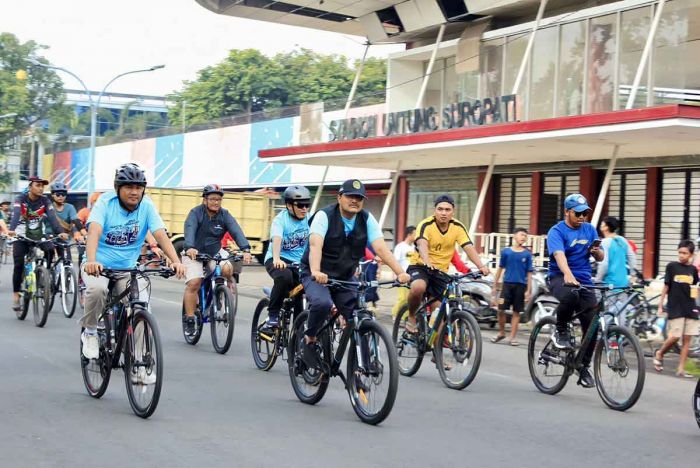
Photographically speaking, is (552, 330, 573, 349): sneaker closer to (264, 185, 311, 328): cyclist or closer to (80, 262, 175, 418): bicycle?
(264, 185, 311, 328): cyclist

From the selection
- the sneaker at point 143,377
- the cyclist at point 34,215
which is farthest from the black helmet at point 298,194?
the cyclist at point 34,215

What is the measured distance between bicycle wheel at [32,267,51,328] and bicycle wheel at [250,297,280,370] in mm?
3894

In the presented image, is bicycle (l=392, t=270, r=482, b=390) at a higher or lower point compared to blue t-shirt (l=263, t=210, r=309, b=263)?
lower

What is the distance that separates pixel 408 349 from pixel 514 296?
14.3 ft

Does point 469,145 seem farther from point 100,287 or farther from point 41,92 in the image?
point 41,92

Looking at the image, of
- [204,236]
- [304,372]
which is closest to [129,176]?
[304,372]

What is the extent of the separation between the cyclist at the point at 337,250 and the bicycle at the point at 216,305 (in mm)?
3030

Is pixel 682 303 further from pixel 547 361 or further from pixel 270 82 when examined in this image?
pixel 270 82

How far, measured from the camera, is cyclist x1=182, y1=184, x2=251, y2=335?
11.3m

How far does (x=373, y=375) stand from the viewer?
23.7 ft

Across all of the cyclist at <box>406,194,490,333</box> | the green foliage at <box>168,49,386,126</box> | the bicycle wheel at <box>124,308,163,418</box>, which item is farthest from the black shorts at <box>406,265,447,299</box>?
the green foliage at <box>168,49,386,126</box>

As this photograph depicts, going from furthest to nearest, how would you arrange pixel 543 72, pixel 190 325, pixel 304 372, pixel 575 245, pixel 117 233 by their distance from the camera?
pixel 543 72
pixel 190 325
pixel 575 245
pixel 304 372
pixel 117 233

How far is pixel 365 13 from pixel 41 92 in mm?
38620

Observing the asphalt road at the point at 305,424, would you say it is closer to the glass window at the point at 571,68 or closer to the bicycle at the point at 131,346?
the bicycle at the point at 131,346
